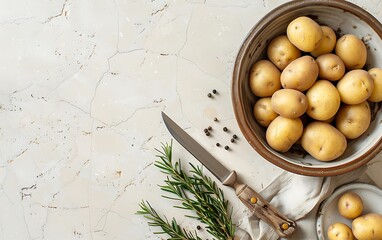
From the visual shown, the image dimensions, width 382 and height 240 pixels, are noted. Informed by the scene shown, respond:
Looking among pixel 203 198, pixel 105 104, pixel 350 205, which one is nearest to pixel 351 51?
pixel 350 205

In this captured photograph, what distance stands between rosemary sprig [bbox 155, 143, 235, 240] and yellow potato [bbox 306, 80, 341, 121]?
0.96 ft

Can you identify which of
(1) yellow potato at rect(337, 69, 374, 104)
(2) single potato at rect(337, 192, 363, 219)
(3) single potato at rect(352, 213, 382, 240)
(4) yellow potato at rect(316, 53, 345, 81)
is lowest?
(3) single potato at rect(352, 213, 382, 240)

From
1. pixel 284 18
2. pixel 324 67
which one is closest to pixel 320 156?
pixel 324 67

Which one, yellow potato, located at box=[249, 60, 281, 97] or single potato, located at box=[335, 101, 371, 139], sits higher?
yellow potato, located at box=[249, 60, 281, 97]

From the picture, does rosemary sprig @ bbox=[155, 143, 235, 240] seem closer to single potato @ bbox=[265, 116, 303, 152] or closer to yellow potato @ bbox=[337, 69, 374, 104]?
single potato @ bbox=[265, 116, 303, 152]

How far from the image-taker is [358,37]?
1.08 meters

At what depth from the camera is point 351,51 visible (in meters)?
1.04

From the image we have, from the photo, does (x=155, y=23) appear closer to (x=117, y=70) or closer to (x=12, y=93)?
(x=117, y=70)

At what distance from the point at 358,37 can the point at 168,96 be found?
43 centimetres

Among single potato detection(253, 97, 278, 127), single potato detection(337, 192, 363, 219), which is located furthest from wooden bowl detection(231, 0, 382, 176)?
single potato detection(337, 192, 363, 219)

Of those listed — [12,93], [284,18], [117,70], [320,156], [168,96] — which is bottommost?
[320,156]

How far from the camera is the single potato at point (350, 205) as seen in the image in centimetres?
114

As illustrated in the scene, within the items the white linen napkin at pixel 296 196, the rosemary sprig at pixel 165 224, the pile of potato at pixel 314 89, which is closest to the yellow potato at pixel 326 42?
the pile of potato at pixel 314 89

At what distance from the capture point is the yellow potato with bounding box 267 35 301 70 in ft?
3.49
